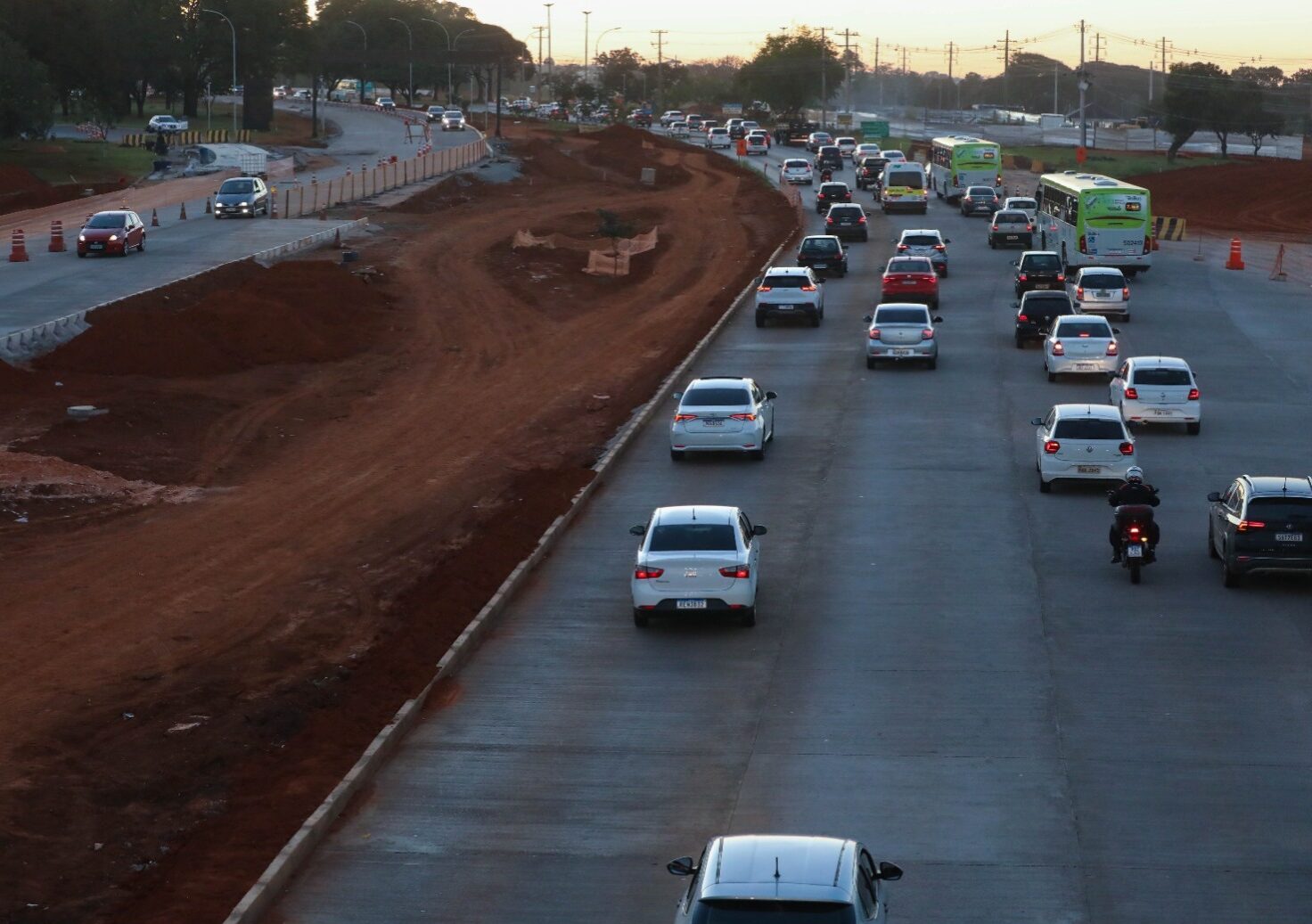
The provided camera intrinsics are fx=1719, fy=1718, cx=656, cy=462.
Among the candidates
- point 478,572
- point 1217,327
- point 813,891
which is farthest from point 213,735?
point 1217,327

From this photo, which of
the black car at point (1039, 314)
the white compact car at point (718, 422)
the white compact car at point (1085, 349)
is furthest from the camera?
the black car at point (1039, 314)

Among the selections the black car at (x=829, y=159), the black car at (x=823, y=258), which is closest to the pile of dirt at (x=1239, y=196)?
the black car at (x=829, y=159)

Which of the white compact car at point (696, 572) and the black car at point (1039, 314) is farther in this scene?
the black car at point (1039, 314)

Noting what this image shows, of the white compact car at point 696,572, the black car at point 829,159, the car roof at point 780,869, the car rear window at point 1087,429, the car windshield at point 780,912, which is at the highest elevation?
the black car at point 829,159

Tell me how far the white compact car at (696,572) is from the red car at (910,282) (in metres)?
30.8

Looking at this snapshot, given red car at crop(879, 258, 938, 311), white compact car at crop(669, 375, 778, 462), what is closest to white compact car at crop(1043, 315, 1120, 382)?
white compact car at crop(669, 375, 778, 462)

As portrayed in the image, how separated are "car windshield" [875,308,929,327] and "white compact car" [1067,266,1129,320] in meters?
8.46

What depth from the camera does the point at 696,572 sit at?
848 inches

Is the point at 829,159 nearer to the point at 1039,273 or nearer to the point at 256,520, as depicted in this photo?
the point at 1039,273

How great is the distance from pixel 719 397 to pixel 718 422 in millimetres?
618

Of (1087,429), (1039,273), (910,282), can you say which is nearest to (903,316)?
(910,282)

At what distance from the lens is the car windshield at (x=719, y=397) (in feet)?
106

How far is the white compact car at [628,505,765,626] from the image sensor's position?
847 inches

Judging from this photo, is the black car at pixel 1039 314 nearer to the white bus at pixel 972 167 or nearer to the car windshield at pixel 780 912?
the car windshield at pixel 780 912
